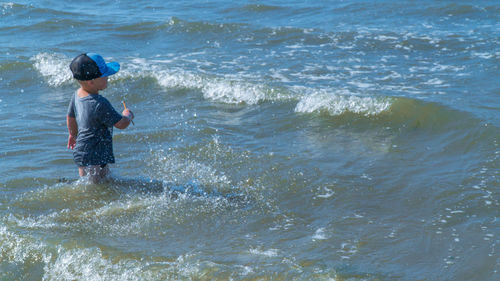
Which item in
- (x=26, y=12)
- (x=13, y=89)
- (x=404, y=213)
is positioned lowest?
(x=404, y=213)

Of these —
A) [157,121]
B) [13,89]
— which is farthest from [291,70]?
[13,89]

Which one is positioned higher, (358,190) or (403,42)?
(403,42)

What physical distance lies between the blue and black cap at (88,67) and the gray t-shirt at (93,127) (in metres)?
0.22

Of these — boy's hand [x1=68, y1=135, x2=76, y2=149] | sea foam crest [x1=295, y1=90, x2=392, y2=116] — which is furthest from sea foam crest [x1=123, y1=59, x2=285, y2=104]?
boy's hand [x1=68, y1=135, x2=76, y2=149]

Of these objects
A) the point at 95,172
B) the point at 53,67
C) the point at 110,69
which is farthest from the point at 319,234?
the point at 53,67

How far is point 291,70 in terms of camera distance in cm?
1156

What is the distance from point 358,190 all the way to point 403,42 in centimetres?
761

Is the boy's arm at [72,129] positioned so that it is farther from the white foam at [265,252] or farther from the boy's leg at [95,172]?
the white foam at [265,252]

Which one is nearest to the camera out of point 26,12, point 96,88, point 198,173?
point 96,88

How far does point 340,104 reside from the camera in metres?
9.00

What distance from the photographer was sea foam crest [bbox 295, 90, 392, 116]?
8.79 meters

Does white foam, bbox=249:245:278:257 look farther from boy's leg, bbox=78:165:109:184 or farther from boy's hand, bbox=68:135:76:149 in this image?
boy's hand, bbox=68:135:76:149

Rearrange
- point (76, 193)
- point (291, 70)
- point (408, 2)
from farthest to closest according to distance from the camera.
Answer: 1. point (408, 2)
2. point (291, 70)
3. point (76, 193)

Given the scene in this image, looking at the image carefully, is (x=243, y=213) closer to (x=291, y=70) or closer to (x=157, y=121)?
(x=157, y=121)
